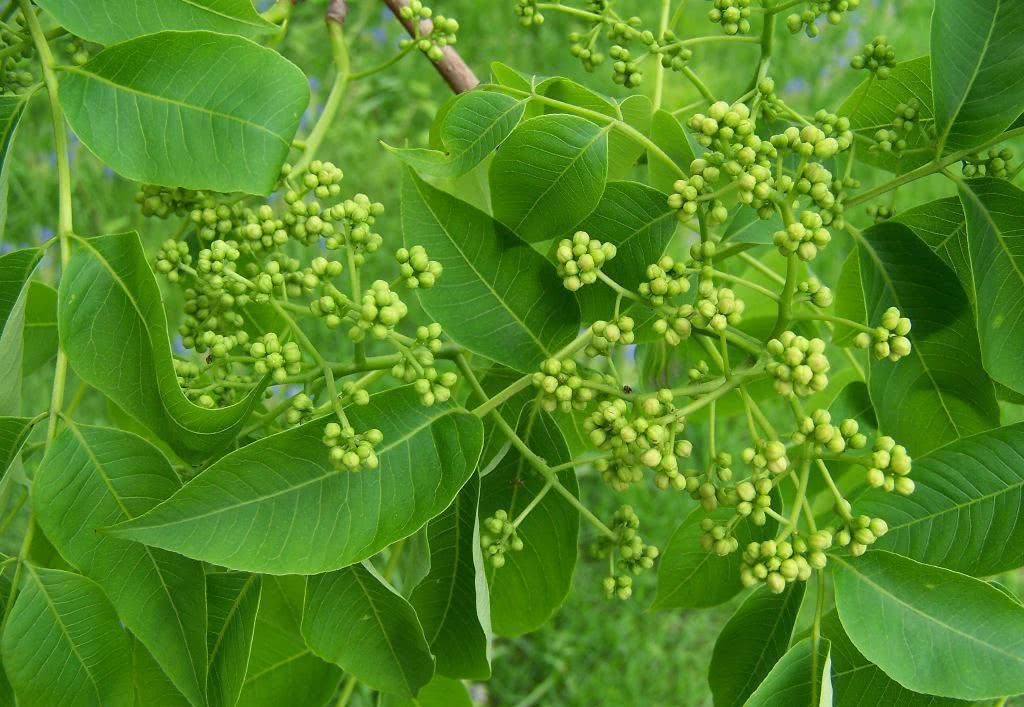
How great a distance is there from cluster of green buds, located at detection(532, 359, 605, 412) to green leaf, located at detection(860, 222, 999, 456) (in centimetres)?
39

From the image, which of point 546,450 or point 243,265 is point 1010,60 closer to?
point 546,450

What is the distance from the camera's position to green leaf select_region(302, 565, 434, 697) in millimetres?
1238

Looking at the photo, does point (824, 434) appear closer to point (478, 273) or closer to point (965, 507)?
point (965, 507)

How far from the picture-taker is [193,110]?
3.92 feet

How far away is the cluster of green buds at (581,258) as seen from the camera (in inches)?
46.2

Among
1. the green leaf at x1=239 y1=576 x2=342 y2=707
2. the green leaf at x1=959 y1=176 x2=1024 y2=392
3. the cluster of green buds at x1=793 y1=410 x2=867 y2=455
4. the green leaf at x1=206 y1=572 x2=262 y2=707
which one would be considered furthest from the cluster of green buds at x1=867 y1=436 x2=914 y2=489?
the green leaf at x1=239 y1=576 x2=342 y2=707

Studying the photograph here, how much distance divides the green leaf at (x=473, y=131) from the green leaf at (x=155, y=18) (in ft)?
0.79

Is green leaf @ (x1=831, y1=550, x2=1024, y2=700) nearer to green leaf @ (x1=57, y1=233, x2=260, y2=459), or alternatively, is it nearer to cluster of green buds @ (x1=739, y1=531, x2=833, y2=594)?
cluster of green buds @ (x1=739, y1=531, x2=833, y2=594)

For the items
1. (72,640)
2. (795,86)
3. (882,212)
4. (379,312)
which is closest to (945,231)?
(882,212)

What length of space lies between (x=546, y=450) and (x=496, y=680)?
2910mm

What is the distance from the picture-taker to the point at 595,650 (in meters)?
4.03

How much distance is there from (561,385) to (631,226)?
9.1 inches

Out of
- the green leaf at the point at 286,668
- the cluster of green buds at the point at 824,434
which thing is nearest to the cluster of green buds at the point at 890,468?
the cluster of green buds at the point at 824,434

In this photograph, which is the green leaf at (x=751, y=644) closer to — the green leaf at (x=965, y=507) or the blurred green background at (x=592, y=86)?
the green leaf at (x=965, y=507)
